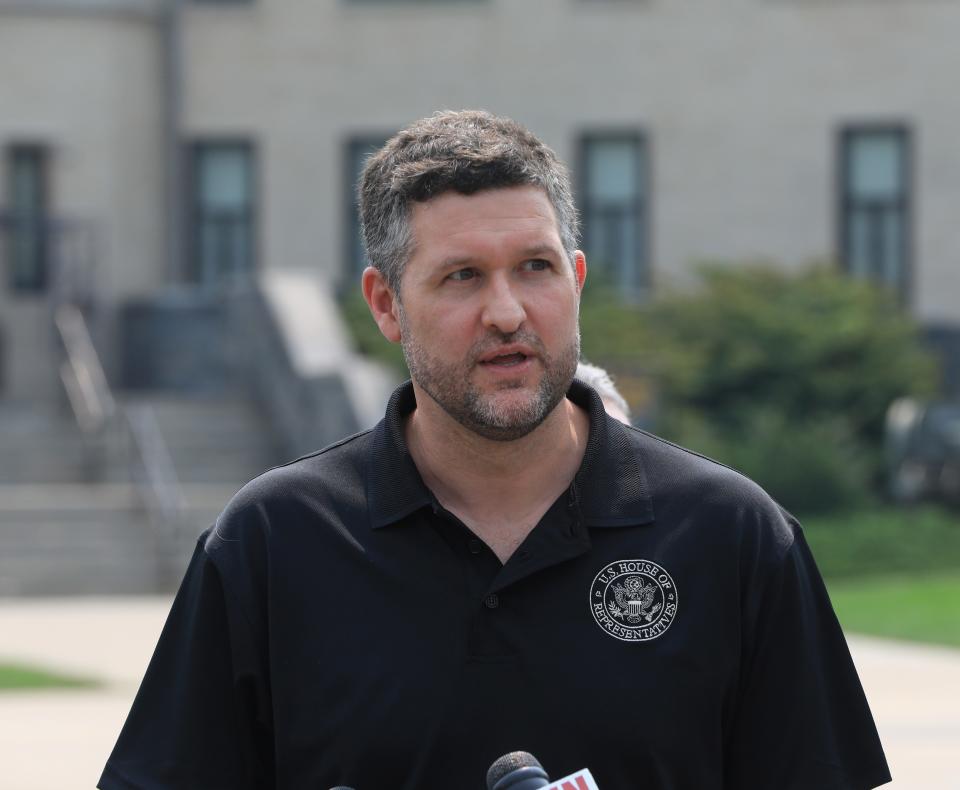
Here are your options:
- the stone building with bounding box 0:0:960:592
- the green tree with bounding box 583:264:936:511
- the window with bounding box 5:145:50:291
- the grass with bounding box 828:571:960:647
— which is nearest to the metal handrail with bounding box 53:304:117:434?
the stone building with bounding box 0:0:960:592

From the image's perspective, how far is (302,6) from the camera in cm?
2841

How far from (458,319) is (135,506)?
16494 millimetres

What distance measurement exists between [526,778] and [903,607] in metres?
14.7

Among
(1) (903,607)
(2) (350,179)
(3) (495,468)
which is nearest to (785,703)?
(3) (495,468)

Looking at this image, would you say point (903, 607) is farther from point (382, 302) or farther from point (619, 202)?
point (382, 302)

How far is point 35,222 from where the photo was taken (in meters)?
26.3

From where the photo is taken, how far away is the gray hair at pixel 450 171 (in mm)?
3467

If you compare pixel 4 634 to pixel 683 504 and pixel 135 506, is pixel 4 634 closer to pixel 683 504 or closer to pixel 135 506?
pixel 135 506

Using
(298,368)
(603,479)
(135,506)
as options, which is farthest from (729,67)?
(603,479)

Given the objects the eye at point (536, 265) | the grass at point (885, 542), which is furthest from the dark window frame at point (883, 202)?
the eye at point (536, 265)

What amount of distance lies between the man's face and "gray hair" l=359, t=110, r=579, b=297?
0.08ft

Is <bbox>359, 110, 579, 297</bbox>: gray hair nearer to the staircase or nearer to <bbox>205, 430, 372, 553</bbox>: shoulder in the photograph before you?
<bbox>205, 430, 372, 553</bbox>: shoulder

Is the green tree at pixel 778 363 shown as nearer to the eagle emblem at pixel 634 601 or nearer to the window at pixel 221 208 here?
the window at pixel 221 208

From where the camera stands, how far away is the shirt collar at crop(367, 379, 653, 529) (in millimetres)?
3531
